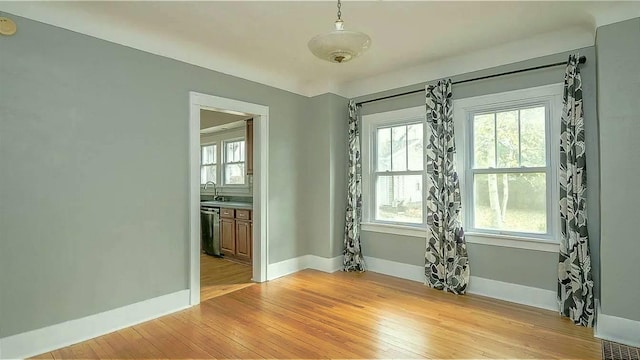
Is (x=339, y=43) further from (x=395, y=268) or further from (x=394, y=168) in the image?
(x=395, y=268)

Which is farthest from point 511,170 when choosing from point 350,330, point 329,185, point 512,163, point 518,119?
point 350,330

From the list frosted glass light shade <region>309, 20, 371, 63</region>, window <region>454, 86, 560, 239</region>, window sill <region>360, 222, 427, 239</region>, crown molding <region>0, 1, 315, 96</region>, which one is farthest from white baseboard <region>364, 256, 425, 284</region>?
frosted glass light shade <region>309, 20, 371, 63</region>

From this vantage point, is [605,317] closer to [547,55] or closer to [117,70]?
[547,55]

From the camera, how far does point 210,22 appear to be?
297cm

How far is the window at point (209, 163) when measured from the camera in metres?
7.11

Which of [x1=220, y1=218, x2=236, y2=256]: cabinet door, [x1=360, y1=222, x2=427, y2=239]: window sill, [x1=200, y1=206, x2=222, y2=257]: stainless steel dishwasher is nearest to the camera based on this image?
[x1=360, y1=222, x2=427, y2=239]: window sill

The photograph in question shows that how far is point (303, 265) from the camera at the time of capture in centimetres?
488

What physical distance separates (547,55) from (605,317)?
244cm

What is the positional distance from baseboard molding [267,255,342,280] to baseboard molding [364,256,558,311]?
835 millimetres

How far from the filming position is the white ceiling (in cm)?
271

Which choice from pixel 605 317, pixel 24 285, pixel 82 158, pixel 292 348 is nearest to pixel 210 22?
pixel 82 158

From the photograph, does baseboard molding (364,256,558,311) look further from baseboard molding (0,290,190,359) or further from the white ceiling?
baseboard molding (0,290,190,359)

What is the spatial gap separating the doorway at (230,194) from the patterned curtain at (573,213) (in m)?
3.23

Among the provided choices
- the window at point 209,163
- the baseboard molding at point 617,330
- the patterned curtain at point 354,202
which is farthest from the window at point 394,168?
the window at point 209,163
